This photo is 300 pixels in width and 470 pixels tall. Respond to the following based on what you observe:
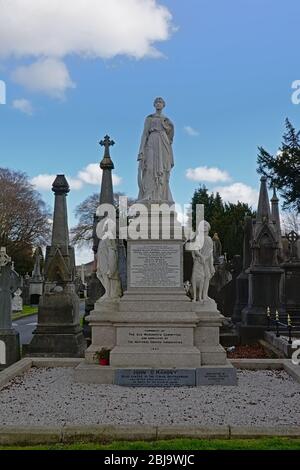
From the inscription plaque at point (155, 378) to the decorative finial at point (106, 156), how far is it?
11.3 m

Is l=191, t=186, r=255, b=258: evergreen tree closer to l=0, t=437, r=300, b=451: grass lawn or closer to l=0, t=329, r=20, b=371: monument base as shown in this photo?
l=0, t=329, r=20, b=371: monument base

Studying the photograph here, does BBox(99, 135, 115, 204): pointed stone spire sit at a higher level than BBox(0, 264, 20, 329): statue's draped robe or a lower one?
higher

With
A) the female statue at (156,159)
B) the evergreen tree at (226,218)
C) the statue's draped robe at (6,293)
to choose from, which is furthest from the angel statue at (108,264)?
the evergreen tree at (226,218)

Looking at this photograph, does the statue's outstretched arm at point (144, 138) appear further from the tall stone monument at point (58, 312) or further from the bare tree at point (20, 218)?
the bare tree at point (20, 218)

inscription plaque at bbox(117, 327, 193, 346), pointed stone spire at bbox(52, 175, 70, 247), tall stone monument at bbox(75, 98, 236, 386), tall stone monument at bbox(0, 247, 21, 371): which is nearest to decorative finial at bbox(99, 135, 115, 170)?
pointed stone spire at bbox(52, 175, 70, 247)

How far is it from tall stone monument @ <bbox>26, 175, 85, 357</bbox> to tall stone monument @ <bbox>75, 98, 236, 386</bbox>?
11.5 ft

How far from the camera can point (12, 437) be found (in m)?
5.89

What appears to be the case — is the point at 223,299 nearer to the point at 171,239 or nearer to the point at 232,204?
the point at 171,239

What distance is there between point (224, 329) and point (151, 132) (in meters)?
7.40

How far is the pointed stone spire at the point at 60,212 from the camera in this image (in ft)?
47.4

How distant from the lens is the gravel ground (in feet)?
21.6

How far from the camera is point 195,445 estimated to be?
555cm

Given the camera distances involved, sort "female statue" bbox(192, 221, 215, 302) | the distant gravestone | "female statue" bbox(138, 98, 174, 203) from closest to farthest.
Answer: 1. "female statue" bbox(192, 221, 215, 302)
2. "female statue" bbox(138, 98, 174, 203)
3. the distant gravestone

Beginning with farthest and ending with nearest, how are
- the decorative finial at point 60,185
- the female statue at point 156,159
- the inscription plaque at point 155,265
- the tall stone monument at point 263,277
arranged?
the tall stone monument at point 263,277 < the decorative finial at point 60,185 < the female statue at point 156,159 < the inscription plaque at point 155,265
